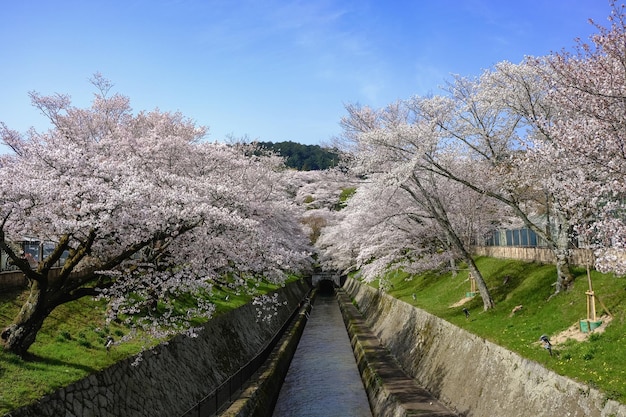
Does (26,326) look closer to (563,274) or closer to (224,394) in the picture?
(224,394)

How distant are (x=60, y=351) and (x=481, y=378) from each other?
11.6 metres

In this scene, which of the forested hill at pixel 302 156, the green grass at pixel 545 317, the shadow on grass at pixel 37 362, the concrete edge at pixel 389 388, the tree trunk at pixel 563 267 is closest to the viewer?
the green grass at pixel 545 317

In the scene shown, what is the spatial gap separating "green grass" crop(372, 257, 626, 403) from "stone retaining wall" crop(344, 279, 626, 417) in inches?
11.8

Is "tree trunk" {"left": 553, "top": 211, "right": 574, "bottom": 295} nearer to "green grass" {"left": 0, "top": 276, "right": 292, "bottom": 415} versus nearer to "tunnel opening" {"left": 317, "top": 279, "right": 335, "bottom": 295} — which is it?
"green grass" {"left": 0, "top": 276, "right": 292, "bottom": 415}

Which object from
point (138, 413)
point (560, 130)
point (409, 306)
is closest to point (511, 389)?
point (560, 130)

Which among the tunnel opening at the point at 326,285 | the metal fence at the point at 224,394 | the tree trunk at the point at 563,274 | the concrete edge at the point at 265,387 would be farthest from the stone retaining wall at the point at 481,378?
the tunnel opening at the point at 326,285

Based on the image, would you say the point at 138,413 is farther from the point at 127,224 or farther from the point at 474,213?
the point at 474,213

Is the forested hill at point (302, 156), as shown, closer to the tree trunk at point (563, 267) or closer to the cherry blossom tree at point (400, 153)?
the cherry blossom tree at point (400, 153)

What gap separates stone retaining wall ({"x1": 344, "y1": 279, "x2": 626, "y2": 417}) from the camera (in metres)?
9.45

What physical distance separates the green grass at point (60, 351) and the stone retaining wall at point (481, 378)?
9.58 m

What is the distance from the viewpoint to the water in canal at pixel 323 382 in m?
18.1

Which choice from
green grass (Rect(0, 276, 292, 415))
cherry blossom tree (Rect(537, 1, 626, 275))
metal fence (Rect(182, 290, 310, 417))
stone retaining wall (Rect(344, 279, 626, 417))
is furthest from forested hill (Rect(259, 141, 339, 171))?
cherry blossom tree (Rect(537, 1, 626, 275))

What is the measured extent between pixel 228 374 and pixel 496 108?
14930 mm

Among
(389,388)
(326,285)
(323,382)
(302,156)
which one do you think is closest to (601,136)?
(389,388)
